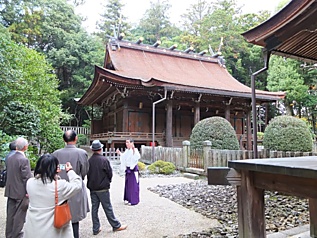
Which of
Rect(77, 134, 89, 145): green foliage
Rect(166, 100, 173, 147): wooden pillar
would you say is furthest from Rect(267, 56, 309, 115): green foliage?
Rect(77, 134, 89, 145): green foliage

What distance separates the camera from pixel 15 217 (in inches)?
131

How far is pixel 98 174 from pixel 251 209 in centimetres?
227

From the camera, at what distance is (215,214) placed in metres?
4.54

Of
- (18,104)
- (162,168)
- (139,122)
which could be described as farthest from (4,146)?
(139,122)

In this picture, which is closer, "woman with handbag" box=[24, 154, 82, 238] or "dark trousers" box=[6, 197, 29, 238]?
"woman with handbag" box=[24, 154, 82, 238]

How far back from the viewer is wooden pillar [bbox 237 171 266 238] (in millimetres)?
2311

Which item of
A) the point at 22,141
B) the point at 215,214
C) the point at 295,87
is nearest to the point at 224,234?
the point at 215,214

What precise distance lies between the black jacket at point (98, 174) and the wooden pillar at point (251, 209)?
82.9 inches

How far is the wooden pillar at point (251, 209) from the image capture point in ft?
7.58

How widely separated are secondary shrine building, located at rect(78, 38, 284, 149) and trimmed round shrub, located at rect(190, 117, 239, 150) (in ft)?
9.58

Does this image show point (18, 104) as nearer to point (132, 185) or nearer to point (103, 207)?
point (132, 185)

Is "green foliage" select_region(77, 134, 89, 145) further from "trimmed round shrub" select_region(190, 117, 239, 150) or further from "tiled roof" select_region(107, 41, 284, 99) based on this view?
"trimmed round shrub" select_region(190, 117, 239, 150)

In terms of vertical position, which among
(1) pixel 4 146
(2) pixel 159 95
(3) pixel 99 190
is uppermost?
(2) pixel 159 95

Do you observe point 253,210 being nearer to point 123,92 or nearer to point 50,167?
point 50,167
